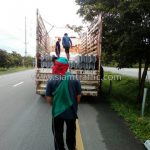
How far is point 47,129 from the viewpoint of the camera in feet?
25.6

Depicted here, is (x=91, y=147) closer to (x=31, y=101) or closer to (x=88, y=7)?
(x=31, y=101)

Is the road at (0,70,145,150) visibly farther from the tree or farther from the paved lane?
the tree

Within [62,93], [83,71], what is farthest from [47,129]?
[83,71]

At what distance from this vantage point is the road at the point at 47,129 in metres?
6.50

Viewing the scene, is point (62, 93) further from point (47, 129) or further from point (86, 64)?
point (86, 64)

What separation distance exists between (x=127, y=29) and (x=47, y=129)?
5.68m

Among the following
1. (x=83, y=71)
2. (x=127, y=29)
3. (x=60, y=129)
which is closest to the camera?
(x=60, y=129)

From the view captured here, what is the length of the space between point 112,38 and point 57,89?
8.21 meters

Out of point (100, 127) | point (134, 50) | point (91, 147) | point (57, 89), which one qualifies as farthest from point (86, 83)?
point (57, 89)

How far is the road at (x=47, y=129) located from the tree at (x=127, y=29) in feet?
7.70

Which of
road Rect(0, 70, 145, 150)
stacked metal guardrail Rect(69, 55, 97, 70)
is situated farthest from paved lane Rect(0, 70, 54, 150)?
stacked metal guardrail Rect(69, 55, 97, 70)

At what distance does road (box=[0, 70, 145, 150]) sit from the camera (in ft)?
21.3

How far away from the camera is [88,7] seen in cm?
1573

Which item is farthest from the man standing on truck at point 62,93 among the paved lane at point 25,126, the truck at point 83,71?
the truck at point 83,71
